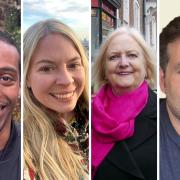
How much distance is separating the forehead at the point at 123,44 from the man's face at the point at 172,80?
0.27 metres

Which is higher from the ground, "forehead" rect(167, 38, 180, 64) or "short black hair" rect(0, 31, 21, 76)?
"short black hair" rect(0, 31, 21, 76)

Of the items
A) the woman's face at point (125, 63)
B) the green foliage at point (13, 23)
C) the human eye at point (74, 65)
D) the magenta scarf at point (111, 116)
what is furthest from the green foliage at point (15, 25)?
the woman's face at point (125, 63)

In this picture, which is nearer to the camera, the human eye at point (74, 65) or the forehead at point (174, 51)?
the forehead at point (174, 51)

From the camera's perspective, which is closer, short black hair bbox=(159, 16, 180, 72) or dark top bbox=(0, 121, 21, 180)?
short black hair bbox=(159, 16, 180, 72)

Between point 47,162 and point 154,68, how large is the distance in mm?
1172

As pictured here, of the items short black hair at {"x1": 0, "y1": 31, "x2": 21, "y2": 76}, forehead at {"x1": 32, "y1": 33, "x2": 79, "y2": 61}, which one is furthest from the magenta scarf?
short black hair at {"x1": 0, "y1": 31, "x2": 21, "y2": 76}

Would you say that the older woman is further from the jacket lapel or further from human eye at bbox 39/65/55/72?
human eye at bbox 39/65/55/72

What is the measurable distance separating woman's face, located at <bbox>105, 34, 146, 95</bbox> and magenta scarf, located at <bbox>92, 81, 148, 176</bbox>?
0.07m

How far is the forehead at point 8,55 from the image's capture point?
10.5ft

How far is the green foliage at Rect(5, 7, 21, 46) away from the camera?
3.23 metres

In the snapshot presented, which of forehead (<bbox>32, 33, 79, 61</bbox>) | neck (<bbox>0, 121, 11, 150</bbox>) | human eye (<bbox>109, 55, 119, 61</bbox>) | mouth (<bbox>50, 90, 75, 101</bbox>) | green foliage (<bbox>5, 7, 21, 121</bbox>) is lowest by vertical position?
neck (<bbox>0, 121, 11, 150</bbox>)

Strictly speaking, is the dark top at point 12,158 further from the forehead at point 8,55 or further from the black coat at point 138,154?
the black coat at point 138,154

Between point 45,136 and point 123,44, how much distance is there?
993mm

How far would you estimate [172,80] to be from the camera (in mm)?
3094
